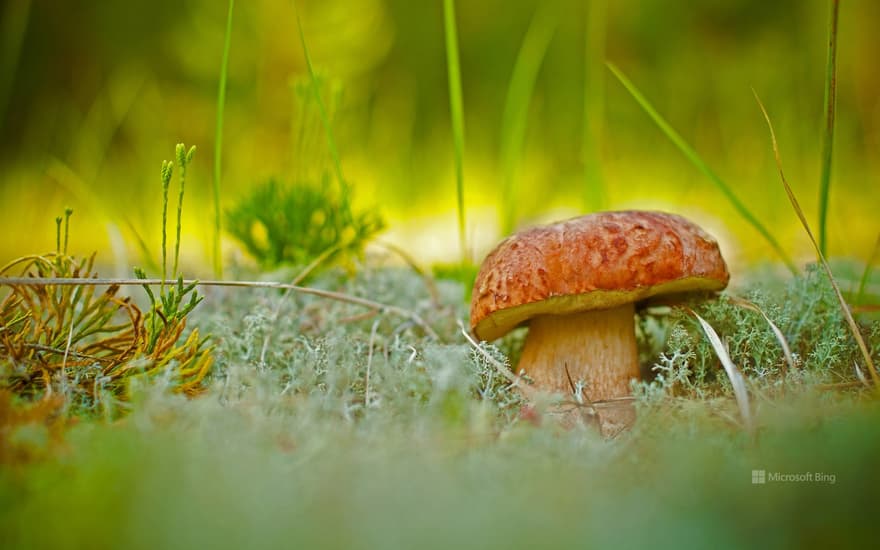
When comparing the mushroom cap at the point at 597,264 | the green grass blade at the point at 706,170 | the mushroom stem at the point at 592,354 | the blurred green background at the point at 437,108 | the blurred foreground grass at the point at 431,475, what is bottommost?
the blurred foreground grass at the point at 431,475

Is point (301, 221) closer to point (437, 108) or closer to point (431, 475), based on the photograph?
point (431, 475)

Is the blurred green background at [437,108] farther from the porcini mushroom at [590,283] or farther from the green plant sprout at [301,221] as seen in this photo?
the porcini mushroom at [590,283]

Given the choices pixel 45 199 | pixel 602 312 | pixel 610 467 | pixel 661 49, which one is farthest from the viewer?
pixel 661 49

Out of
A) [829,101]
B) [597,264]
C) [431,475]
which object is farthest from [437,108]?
[431,475]

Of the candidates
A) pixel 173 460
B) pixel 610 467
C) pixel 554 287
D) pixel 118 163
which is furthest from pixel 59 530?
pixel 118 163

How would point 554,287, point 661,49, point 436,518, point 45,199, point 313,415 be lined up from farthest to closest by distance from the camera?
point 661,49 < point 45,199 < point 554,287 < point 313,415 < point 436,518

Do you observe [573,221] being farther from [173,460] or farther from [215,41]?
[215,41]

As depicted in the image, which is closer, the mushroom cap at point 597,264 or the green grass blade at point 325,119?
the mushroom cap at point 597,264

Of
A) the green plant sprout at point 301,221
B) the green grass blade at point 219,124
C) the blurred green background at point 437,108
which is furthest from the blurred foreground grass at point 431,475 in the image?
the blurred green background at point 437,108
